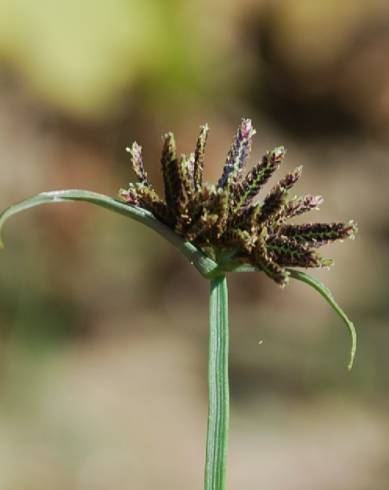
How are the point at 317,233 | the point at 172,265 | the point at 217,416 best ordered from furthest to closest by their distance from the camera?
the point at 172,265 < the point at 317,233 < the point at 217,416

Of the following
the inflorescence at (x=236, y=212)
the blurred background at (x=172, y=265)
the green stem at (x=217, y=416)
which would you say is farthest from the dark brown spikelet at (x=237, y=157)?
the blurred background at (x=172, y=265)

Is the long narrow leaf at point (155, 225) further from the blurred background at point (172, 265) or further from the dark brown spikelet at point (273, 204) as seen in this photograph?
the blurred background at point (172, 265)

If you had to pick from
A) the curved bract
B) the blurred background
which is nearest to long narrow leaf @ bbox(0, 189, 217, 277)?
the curved bract

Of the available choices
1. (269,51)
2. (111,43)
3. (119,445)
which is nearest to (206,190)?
(111,43)

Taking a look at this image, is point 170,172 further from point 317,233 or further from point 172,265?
point 172,265

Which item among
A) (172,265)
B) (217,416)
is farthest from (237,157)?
(172,265)

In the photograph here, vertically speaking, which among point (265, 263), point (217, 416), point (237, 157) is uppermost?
point (237, 157)

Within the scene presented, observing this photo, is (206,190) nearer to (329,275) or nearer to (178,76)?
(178,76)
